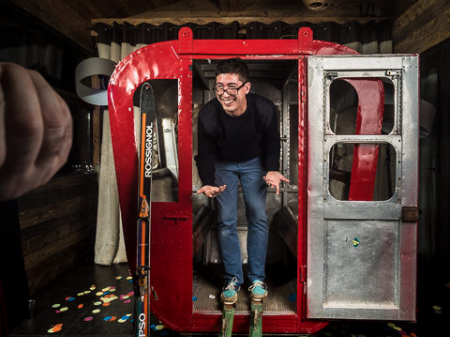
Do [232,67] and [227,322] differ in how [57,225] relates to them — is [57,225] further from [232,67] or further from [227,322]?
[232,67]

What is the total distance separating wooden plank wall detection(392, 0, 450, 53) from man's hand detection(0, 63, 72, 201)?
3.94 metres

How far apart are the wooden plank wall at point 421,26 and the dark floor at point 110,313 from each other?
2.73m

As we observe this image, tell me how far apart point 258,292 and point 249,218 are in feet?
2.16

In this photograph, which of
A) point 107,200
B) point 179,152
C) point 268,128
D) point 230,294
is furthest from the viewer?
point 107,200

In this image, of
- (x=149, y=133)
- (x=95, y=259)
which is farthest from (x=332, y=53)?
(x=95, y=259)

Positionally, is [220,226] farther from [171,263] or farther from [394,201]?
[394,201]

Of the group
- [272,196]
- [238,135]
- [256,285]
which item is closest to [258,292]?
[256,285]

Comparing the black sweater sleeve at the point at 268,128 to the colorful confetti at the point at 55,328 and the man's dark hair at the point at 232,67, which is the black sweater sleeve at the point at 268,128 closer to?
the man's dark hair at the point at 232,67

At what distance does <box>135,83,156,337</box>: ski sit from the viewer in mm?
1872

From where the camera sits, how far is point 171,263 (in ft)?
7.38

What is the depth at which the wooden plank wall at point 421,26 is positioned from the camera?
3197 millimetres

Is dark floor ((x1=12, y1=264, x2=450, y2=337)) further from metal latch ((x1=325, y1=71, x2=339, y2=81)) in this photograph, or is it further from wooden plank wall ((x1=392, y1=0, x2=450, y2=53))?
wooden plank wall ((x1=392, y1=0, x2=450, y2=53))

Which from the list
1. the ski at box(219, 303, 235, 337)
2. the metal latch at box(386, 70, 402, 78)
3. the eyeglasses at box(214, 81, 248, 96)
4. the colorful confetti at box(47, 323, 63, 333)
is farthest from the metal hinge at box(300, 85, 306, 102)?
the colorful confetti at box(47, 323, 63, 333)

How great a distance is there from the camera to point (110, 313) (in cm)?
287
